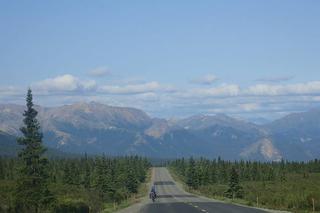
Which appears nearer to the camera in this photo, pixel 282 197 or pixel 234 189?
pixel 282 197

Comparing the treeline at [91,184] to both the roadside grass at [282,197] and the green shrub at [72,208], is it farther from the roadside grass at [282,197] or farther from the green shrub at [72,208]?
the roadside grass at [282,197]

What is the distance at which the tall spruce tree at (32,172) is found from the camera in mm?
53688

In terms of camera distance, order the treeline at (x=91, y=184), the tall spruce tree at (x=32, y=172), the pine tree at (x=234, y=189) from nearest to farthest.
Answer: the tall spruce tree at (x=32, y=172) < the pine tree at (x=234, y=189) < the treeline at (x=91, y=184)

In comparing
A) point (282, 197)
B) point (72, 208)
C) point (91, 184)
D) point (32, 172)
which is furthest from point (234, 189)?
point (91, 184)

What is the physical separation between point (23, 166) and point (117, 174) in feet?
325

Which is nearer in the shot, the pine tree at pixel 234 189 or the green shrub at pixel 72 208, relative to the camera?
the green shrub at pixel 72 208

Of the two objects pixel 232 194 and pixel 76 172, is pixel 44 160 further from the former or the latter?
pixel 76 172

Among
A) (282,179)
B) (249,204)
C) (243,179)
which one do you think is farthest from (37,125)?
(243,179)

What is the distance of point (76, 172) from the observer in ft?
506

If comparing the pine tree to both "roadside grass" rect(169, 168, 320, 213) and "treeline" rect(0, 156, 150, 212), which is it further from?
"treeline" rect(0, 156, 150, 212)

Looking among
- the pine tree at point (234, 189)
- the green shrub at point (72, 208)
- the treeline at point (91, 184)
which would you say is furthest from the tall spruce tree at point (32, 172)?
the pine tree at point (234, 189)

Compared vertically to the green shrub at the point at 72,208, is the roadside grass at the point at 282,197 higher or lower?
higher

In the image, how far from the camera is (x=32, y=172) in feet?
180

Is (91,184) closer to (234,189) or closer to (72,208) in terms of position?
(234,189)
